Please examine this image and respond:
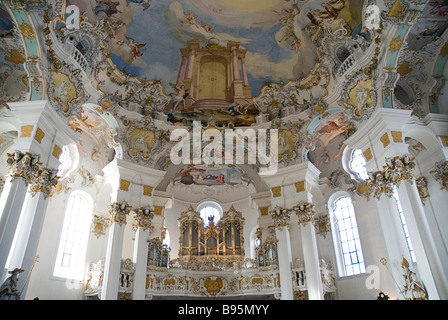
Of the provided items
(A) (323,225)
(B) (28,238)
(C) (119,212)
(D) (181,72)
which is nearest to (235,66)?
(D) (181,72)

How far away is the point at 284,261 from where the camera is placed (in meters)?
15.0

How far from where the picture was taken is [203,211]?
22.7 meters

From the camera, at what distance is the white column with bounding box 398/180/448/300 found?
9861 millimetres

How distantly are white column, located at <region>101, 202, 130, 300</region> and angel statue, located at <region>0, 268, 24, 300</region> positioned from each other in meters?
3.94

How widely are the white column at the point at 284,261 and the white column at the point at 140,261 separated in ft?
18.3

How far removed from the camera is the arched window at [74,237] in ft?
53.4

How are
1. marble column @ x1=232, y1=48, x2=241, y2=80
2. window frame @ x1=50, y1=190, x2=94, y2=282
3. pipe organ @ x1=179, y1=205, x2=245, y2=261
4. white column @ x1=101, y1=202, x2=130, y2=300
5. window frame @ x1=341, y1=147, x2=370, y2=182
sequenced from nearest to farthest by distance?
1. white column @ x1=101, y1=202, x2=130, y2=300
2. window frame @ x1=50, y1=190, x2=94, y2=282
3. pipe organ @ x1=179, y1=205, x2=245, y2=261
4. window frame @ x1=341, y1=147, x2=370, y2=182
5. marble column @ x1=232, y1=48, x2=241, y2=80

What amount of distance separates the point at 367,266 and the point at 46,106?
47.5 feet

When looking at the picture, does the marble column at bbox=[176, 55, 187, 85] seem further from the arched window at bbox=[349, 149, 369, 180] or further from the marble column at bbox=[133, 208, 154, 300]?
the arched window at bbox=[349, 149, 369, 180]

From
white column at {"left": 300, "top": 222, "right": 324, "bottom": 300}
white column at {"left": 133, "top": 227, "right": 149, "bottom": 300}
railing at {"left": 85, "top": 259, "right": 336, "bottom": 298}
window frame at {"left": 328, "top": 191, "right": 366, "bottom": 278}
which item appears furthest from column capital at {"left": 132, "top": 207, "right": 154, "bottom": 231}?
window frame at {"left": 328, "top": 191, "right": 366, "bottom": 278}

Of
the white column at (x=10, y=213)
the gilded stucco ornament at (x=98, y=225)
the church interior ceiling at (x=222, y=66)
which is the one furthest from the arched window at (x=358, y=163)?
the white column at (x=10, y=213)

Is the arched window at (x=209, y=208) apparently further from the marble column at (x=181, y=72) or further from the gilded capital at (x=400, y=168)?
the gilded capital at (x=400, y=168)
